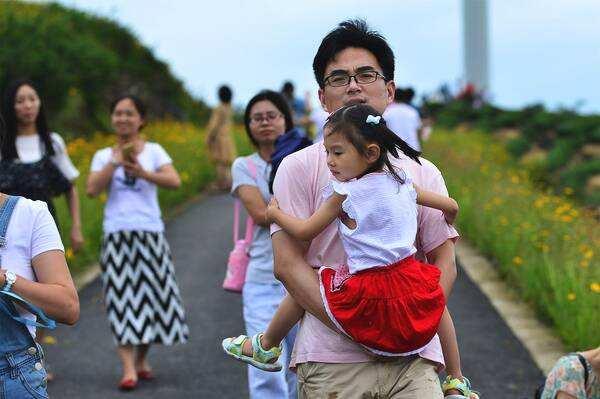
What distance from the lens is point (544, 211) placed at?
1280 centimetres

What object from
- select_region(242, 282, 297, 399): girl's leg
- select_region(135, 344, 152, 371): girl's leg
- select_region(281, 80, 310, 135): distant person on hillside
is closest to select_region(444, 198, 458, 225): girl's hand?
select_region(242, 282, 297, 399): girl's leg

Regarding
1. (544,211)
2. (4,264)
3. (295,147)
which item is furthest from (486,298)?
(4,264)

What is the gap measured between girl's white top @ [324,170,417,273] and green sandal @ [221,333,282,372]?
652 millimetres

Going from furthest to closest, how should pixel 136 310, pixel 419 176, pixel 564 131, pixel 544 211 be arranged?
1. pixel 564 131
2. pixel 544 211
3. pixel 136 310
4. pixel 419 176

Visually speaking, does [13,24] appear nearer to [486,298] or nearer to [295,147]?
[486,298]

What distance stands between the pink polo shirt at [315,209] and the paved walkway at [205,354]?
3.70 m

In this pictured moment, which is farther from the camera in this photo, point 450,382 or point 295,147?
point 295,147

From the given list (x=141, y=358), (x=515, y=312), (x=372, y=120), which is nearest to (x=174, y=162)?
(x=515, y=312)

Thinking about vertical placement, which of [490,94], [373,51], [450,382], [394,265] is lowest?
[490,94]

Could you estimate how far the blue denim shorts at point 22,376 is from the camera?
132 inches

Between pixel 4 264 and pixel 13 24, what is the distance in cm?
1831

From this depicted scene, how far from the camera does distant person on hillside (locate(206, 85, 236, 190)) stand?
59.3ft

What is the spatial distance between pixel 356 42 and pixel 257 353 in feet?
3.45

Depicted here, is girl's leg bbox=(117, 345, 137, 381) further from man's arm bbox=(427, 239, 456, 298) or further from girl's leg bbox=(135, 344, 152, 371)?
man's arm bbox=(427, 239, 456, 298)
